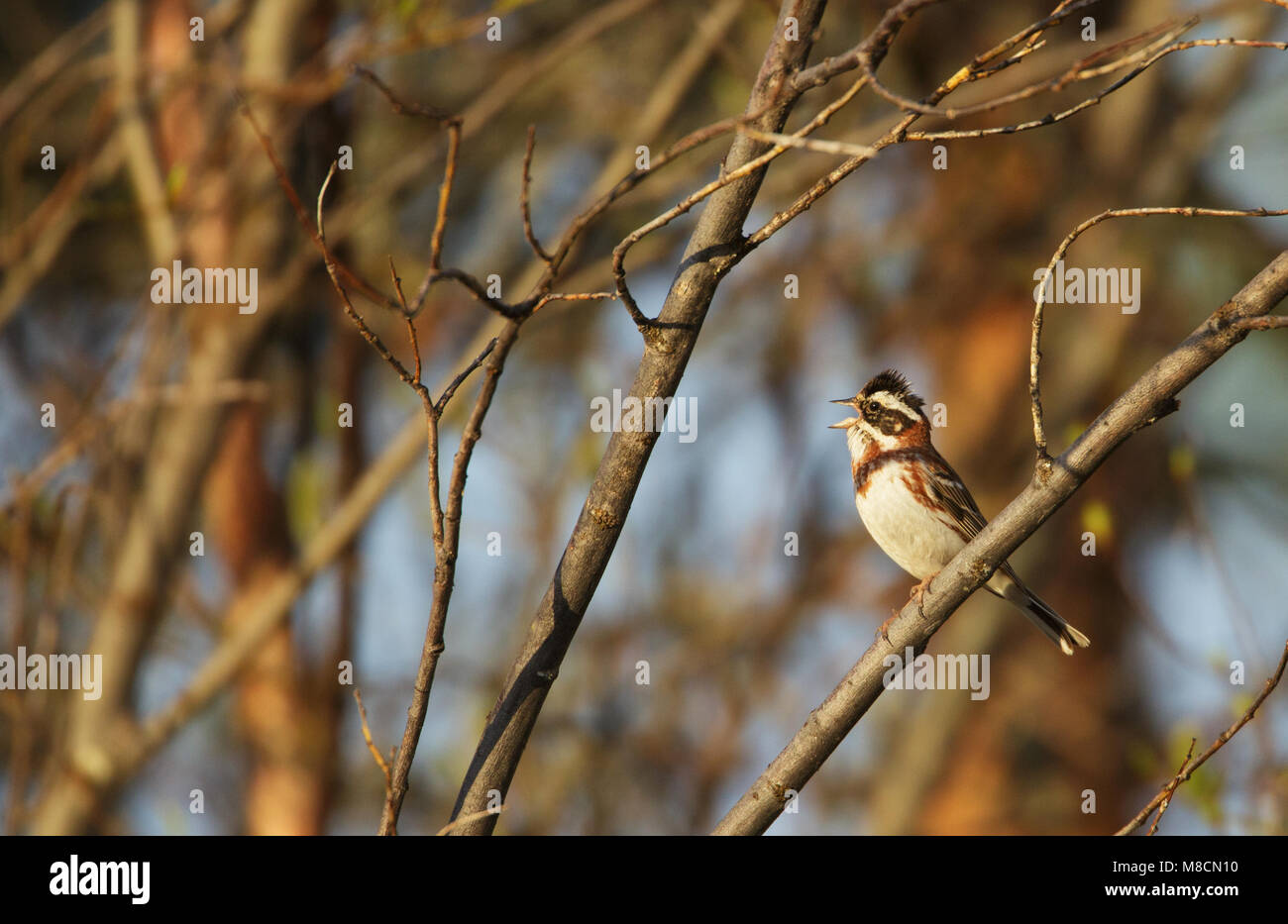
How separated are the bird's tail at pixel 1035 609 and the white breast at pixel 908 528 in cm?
25

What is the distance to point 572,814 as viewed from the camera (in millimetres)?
8391

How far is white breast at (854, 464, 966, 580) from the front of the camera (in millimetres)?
4531

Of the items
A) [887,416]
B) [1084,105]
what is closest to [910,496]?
[887,416]

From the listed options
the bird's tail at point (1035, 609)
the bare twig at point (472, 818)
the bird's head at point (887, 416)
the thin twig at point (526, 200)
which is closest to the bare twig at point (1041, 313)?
the thin twig at point (526, 200)

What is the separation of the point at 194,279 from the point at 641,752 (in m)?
5.25

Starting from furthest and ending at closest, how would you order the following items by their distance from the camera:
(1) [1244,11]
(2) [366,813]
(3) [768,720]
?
(2) [366,813], (3) [768,720], (1) [1244,11]

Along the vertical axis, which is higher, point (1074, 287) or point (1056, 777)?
point (1074, 287)

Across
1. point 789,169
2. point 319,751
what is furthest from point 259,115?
point 319,751

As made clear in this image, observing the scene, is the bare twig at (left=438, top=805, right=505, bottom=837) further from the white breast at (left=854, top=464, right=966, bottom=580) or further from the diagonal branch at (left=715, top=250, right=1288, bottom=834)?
the white breast at (left=854, top=464, right=966, bottom=580)

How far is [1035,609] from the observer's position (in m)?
4.55

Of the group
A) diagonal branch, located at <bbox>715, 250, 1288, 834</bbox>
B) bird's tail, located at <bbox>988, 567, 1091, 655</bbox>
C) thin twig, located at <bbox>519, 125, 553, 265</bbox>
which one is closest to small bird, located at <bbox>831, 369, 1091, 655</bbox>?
bird's tail, located at <bbox>988, 567, 1091, 655</bbox>

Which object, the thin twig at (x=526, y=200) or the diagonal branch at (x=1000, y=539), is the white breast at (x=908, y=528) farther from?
the thin twig at (x=526, y=200)

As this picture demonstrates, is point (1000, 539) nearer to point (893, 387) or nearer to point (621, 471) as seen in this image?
point (621, 471)
